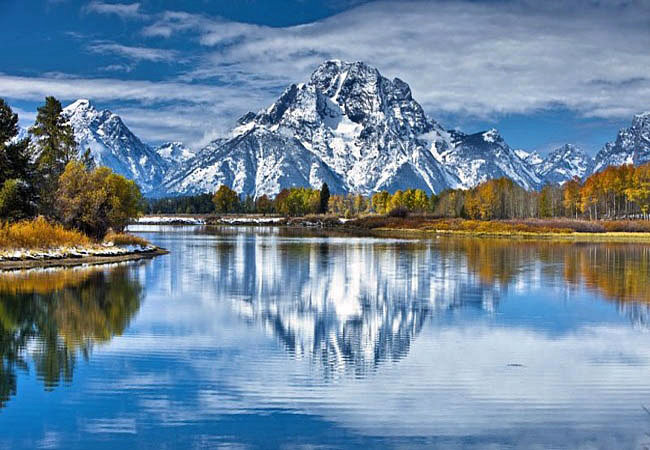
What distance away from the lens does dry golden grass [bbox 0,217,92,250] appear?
1714 inches

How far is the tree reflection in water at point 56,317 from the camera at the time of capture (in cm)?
1603

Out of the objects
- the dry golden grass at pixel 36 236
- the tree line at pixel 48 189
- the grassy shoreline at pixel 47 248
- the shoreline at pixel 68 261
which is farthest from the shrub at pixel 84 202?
the shoreline at pixel 68 261

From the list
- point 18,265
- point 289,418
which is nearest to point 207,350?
point 289,418

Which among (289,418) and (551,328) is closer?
(289,418)

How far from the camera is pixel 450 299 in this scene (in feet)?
97.0

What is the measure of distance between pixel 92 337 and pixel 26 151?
1507 inches

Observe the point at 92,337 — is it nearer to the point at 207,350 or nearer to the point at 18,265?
the point at 207,350

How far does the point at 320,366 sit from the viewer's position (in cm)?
1658

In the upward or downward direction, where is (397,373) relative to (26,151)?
downward

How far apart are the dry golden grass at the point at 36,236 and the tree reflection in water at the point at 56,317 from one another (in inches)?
322

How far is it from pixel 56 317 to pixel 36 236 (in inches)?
1009

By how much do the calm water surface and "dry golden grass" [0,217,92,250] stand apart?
10.9 metres

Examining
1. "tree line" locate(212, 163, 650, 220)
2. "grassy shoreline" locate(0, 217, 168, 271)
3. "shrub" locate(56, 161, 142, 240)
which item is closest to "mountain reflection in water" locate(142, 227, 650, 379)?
"grassy shoreline" locate(0, 217, 168, 271)

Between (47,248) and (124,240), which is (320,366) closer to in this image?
(47,248)
